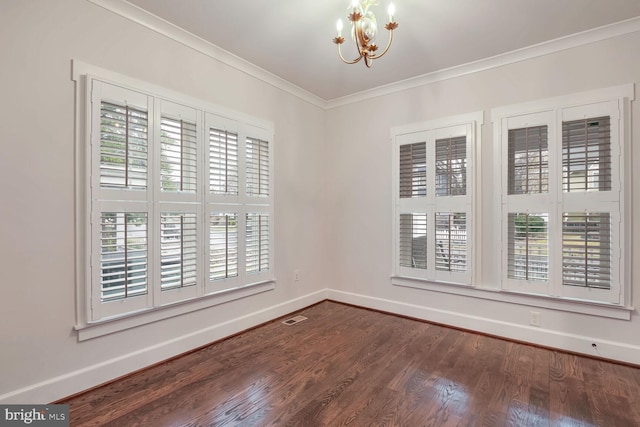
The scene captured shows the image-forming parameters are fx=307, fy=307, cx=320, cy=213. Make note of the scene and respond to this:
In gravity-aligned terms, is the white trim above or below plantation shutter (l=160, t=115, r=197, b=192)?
above

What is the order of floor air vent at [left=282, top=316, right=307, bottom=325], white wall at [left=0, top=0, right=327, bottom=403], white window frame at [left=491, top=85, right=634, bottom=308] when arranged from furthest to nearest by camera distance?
floor air vent at [left=282, top=316, right=307, bottom=325] < white window frame at [left=491, top=85, right=634, bottom=308] < white wall at [left=0, top=0, right=327, bottom=403]

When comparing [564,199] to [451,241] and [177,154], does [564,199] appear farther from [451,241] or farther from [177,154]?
[177,154]

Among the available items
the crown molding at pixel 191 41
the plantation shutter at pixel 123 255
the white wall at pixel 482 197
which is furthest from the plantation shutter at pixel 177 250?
the white wall at pixel 482 197

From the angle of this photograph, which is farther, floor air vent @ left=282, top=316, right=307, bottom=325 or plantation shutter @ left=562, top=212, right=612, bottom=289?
floor air vent @ left=282, top=316, right=307, bottom=325

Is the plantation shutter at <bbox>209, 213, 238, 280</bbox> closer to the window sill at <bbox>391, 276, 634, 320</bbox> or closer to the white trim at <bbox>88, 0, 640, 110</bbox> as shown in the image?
the white trim at <bbox>88, 0, 640, 110</bbox>

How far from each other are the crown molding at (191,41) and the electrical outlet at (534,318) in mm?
3495

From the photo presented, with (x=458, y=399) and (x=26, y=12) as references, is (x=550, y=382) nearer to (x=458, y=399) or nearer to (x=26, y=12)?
(x=458, y=399)

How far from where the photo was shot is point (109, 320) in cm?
223

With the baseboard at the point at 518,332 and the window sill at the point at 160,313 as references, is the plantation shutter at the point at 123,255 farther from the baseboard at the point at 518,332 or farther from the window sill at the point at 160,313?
the baseboard at the point at 518,332

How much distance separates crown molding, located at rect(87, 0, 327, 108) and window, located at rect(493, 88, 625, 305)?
2.40m

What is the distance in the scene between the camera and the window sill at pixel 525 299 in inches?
101

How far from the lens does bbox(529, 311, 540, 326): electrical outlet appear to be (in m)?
2.88

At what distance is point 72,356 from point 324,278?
113 inches

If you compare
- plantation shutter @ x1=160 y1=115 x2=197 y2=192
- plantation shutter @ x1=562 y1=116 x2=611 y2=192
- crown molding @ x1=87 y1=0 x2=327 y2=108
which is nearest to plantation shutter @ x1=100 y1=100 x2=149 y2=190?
plantation shutter @ x1=160 y1=115 x2=197 y2=192
